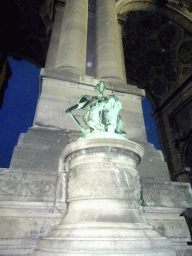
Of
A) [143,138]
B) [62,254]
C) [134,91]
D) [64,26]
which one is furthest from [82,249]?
[64,26]

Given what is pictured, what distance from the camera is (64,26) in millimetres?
6969

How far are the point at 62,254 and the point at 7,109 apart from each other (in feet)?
45.3

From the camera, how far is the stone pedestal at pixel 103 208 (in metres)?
2.06

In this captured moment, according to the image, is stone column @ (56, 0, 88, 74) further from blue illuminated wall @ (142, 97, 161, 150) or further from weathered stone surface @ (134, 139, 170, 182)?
blue illuminated wall @ (142, 97, 161, 150)

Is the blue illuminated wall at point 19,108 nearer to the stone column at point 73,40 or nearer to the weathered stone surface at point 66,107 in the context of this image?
the stone column at point 73,40

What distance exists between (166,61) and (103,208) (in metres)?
16.2

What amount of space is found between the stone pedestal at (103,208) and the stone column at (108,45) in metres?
3.85

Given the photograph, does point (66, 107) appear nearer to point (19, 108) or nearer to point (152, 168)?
point (152, 168)

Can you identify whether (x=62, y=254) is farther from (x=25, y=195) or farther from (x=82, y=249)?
(x=25, y=195)

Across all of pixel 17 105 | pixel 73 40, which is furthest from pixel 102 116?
pixel 17 105

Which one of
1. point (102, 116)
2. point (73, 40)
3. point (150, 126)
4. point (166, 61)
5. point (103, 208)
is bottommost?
point (103, 208)

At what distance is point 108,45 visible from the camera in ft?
23.6

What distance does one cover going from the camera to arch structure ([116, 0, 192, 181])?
516 inches

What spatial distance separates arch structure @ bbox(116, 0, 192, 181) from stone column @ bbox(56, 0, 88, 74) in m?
5.22
